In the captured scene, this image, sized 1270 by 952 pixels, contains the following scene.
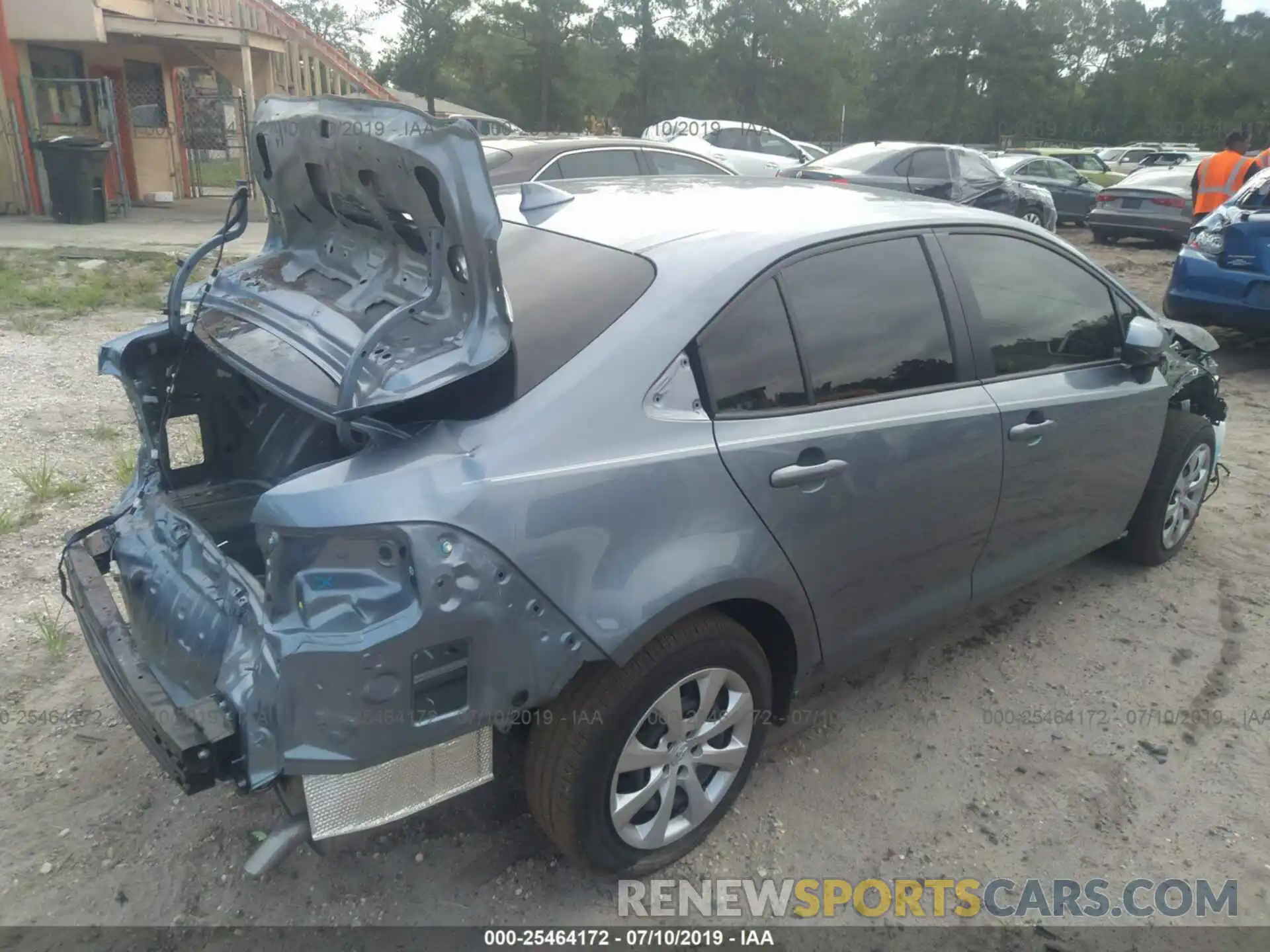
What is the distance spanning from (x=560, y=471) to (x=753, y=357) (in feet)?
2.35

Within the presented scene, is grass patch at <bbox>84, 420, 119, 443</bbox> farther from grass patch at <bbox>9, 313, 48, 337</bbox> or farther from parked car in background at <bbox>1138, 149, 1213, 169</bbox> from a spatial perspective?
parked car in background at <bbox>1138, 149, 1213, 169</bbox>

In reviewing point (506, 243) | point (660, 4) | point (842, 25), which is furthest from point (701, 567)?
point (842, 25)

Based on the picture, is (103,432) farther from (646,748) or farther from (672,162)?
(672,162)

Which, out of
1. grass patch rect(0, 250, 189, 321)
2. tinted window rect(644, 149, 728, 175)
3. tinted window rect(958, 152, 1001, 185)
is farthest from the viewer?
tinted window rect(958, 152, 1001, 185)

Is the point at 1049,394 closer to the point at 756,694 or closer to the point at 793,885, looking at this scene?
the point at 756,694

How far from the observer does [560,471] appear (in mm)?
2170

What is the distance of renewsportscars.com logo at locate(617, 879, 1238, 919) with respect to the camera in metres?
2.60

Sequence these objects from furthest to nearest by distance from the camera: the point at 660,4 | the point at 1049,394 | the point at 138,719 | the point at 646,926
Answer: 1. the point at 660,4
2. the point at 1049,394
3. the point at 646,926
4. the point at 138,719

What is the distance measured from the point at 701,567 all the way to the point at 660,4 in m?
46.2

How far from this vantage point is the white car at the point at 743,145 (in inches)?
627

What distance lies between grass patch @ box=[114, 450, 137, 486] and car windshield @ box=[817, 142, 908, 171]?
10.1 m

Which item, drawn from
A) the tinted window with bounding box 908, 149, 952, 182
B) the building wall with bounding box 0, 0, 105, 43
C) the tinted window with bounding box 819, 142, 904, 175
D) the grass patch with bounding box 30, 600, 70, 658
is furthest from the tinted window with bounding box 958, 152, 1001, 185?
the grass patch with bounding box 30, 600, 70, 658

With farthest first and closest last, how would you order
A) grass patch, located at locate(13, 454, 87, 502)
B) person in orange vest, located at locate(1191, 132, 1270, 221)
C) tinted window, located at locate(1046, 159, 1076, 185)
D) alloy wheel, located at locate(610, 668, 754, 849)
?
1. tinted window, located at locate(1046, 159, 1076, 185)
2. person in orange vest, located at locate(1191, 132, 1270, 221)
3. grass patch, located at locate(13, 454, 87, 502)
4. alloy wheel, located at locate(610, 668, 754, 849)

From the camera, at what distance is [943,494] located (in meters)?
3.02
